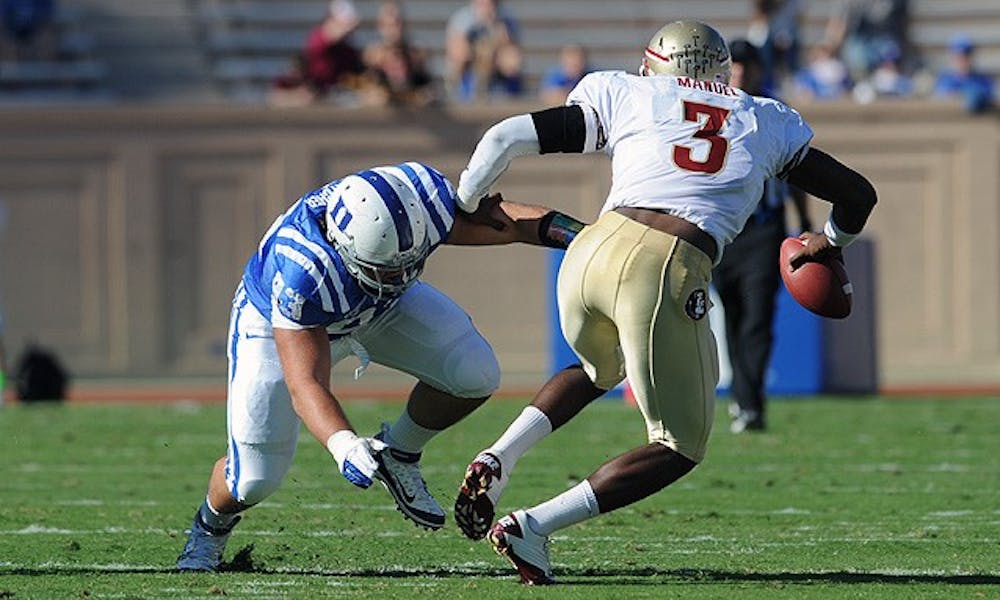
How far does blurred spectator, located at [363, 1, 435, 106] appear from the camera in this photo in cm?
1416

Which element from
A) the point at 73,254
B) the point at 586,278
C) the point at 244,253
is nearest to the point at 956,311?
the point at 244,253

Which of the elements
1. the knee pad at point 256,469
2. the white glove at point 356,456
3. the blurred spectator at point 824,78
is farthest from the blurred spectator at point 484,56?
the white glove at point 356,456

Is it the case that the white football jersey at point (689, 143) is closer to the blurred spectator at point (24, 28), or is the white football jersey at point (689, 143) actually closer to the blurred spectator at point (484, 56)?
the blurred spectator at point (484, 56)

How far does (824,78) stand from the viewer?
15.1 metres

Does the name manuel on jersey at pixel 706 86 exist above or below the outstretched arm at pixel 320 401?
above

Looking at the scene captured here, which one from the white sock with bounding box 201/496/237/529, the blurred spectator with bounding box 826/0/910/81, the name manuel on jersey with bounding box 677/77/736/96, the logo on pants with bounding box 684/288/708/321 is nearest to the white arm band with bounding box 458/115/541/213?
the name manuel on jersey with bounding box 677/77/736/96

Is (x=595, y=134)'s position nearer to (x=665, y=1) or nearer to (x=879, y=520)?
(x=879, y=520)

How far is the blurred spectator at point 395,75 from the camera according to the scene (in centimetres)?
1416

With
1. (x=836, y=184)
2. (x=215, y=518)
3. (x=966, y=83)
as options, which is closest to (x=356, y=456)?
(x=215, y=518)

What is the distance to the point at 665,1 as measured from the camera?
1628cm

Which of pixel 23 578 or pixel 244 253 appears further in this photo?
pixel 244 253

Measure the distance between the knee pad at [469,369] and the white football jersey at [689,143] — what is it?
24.1 inches

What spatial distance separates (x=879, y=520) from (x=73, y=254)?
9296mm

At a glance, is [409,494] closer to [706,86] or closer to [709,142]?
[709,142]
